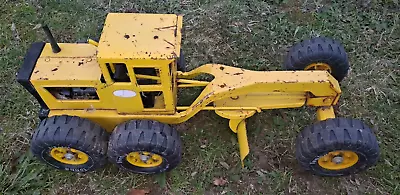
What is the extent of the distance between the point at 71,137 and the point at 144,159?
0.66 meters

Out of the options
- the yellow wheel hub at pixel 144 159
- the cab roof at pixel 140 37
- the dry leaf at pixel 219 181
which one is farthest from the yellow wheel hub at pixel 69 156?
the dry leaf at pixel 219 181

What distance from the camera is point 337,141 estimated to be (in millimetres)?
3883

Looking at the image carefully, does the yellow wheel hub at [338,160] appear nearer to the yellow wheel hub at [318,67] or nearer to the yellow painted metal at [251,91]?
the yellow painted metal at [251,91]

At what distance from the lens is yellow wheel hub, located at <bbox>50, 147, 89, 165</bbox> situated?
4.20 meters

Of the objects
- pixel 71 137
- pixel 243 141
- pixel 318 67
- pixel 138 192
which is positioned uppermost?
pixel 318 67

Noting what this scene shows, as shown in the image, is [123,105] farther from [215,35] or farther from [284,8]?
[284,8]

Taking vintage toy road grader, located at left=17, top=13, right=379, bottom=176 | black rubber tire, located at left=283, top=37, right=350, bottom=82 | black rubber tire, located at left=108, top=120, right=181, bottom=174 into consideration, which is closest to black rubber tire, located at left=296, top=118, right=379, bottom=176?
vintage toy road grader, located at left=17, top=13, right=379, bottom=176

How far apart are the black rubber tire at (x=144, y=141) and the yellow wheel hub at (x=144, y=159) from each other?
7 cm

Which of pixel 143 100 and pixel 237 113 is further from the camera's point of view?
pixel 237 113

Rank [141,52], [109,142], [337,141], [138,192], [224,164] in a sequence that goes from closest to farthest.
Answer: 1. [141,52]
2. [337,141]
3. [109,142]
4. [138,192]
5. [224,164]

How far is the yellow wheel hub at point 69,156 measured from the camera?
4203 millimetres

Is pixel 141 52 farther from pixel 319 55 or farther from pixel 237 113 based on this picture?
pixel 319 55

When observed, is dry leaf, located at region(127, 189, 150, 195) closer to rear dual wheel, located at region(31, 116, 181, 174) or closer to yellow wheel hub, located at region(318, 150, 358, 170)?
rear dual wheel, located at region(31, 116, 181, 174)

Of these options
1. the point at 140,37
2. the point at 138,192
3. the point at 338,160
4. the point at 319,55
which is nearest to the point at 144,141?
the point at 138,192
